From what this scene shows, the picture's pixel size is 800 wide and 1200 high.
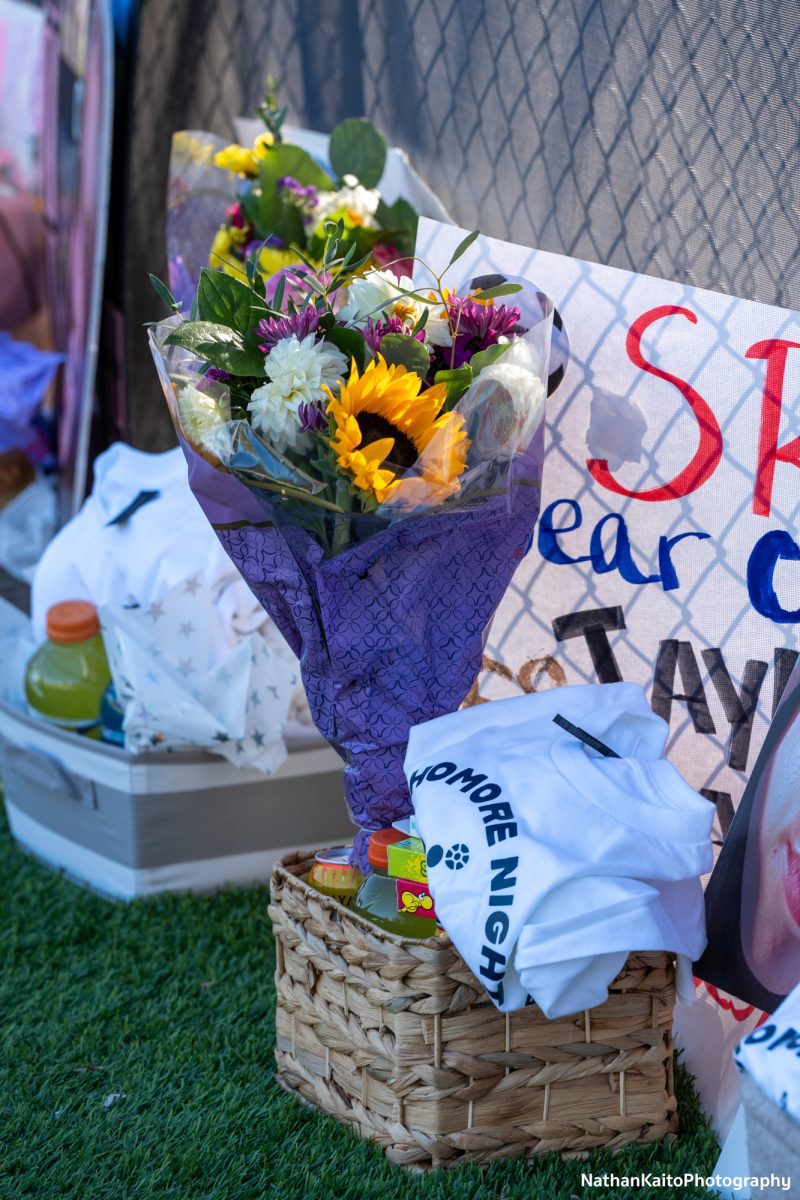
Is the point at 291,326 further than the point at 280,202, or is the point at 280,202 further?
the point at 280,202

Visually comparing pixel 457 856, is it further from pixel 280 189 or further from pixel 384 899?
pixel 280 189

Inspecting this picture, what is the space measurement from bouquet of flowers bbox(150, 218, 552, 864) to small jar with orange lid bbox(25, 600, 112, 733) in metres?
0.79

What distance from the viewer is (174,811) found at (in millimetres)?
2117

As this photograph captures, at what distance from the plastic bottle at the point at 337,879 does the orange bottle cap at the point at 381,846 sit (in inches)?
2.3

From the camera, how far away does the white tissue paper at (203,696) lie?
6.55 feet

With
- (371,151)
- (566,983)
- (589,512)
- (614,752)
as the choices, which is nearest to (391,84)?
(371,151)

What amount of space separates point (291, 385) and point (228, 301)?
0.20 metres

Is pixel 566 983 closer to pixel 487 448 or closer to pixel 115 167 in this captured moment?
pixel 487 448

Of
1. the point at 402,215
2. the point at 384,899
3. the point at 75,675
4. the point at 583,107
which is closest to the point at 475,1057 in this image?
the point at 384,899

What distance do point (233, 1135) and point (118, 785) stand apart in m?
0.74

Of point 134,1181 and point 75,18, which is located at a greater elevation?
point 75,18

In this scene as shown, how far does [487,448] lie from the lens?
4.68 ft

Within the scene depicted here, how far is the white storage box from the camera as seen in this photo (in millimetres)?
2100

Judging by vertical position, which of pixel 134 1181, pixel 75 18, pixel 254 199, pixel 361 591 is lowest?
pixel 134 1181
